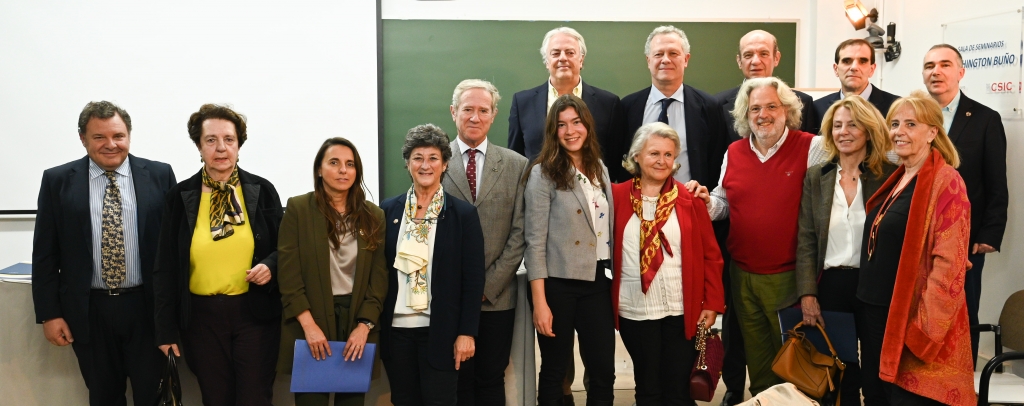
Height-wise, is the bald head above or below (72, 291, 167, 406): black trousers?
above

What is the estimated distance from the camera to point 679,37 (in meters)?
3.49

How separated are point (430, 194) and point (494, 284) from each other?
444 millimetres

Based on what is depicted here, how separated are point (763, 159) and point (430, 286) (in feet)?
5.04

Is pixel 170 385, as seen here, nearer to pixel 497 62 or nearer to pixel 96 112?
pixel 96 112

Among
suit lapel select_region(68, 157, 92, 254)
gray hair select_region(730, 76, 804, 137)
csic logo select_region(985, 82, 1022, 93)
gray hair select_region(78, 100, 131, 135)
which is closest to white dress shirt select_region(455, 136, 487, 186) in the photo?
gray hair select_region(730, 76, 804, 137)

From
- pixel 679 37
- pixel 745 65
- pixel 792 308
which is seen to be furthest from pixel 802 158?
pixel 745 65

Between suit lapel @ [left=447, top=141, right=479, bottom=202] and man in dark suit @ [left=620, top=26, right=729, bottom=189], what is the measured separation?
104cm

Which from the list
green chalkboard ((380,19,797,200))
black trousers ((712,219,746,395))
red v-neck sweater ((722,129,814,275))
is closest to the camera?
red v-neck sweater ((722,129,814,275))

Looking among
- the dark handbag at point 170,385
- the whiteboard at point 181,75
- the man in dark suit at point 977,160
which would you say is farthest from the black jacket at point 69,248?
the man in dark suit at point 977,160

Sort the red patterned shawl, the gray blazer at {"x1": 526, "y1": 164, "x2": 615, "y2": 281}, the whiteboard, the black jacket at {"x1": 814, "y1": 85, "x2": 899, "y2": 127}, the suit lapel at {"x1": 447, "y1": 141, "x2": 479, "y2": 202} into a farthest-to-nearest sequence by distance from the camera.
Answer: the whiteboard
the black jacket at {"x1": 814, "y1": 85, "x2": 899, "y2": 127}
the suit lapel at {"x1": 447, "y1": 141, "x2": 479, "y2": 202}
the gray blazer at {"x1": 526, "y1": 164, "x2": 615, "y2": 281}
the red patterned shawl

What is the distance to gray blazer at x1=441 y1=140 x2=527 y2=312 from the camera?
9.24 ft

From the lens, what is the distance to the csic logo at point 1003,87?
3.97m

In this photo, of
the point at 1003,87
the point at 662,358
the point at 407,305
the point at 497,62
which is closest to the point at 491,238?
the point at 407,305

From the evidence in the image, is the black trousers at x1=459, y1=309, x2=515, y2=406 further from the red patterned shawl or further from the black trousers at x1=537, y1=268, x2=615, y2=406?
the red patterned shawl
